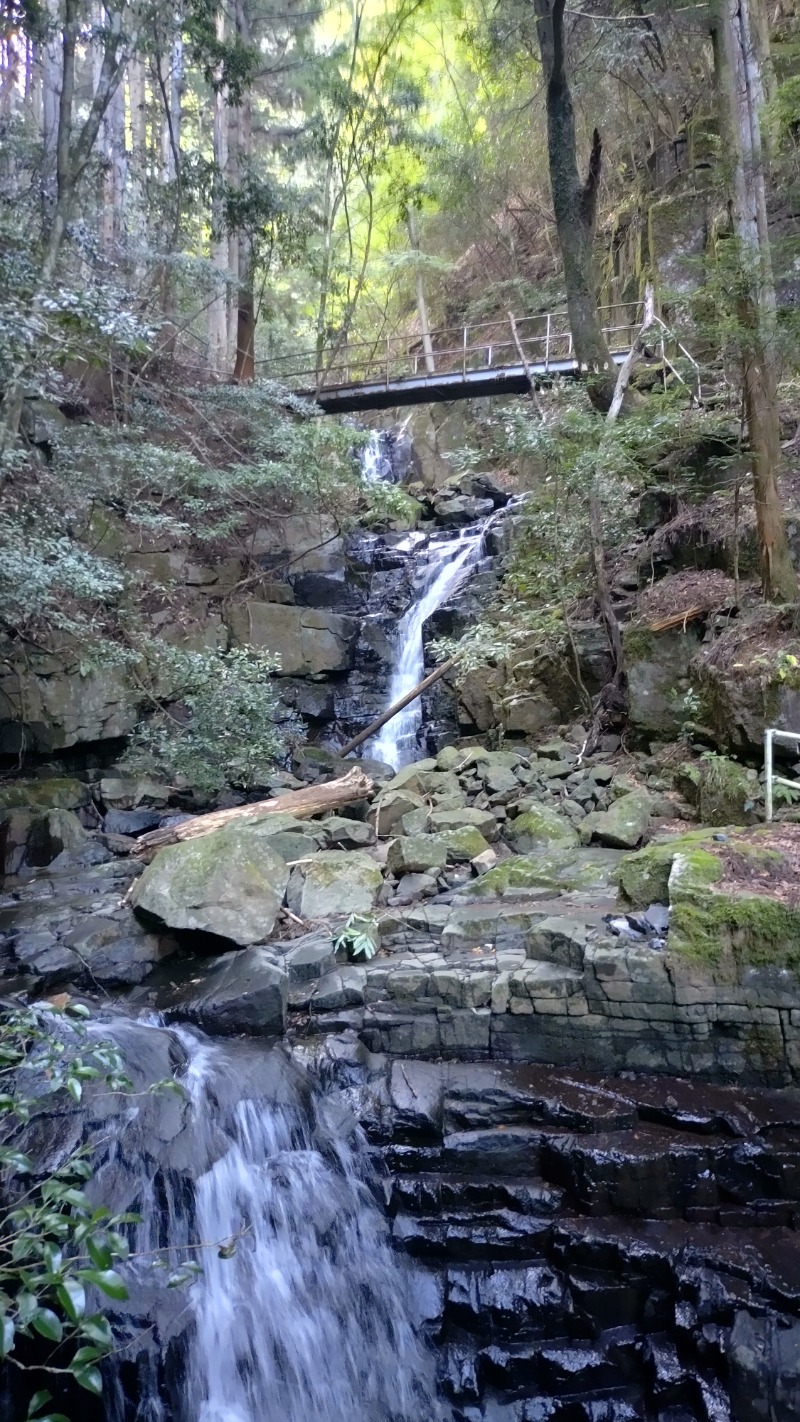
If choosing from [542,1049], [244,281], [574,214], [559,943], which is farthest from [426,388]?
[542,1049]

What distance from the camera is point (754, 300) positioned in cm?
697

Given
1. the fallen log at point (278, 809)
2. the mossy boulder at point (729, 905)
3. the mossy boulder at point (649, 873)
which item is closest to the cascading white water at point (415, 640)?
the fallen log at point (278, 809)

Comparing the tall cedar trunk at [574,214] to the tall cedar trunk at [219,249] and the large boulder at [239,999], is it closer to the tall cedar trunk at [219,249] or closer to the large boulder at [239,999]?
the tall cedar trunk at [219,249]

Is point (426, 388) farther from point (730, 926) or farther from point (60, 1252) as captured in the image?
point (60, 1252)

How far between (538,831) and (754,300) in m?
5.03

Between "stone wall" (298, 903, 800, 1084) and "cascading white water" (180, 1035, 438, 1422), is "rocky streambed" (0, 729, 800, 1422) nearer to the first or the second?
"stone wall" (298, 903, 800, 1084)

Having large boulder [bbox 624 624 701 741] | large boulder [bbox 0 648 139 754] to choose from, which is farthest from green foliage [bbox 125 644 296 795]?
large boulder [bbox 624 624 701 741]

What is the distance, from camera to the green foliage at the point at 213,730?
9258 mm

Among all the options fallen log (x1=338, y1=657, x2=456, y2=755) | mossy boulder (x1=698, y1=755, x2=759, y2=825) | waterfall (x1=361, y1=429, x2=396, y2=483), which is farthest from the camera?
waterfall (x1=361, y1=429, x2=396, y2=483)

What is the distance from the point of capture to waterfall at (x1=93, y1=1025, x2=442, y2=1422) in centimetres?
371

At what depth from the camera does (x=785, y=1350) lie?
347 cm

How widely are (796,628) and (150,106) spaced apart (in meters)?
17.8

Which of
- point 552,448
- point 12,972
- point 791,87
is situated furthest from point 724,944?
point 791,87

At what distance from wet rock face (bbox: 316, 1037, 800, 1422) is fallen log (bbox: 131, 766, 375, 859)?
12.7 ft
